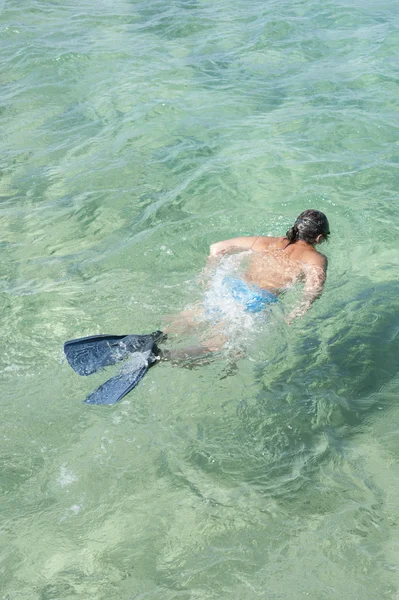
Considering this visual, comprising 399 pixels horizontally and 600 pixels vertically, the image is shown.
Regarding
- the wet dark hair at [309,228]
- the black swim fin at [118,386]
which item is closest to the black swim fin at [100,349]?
the black swim fin at [118,386]

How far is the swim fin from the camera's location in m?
4.70

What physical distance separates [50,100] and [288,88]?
3717 mm

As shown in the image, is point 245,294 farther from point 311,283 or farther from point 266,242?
point 266,242

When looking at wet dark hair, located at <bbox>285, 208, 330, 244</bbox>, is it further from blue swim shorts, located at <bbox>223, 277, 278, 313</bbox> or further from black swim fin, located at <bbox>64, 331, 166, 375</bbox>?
black swim fin, located at <bbox>64, 331, 166, 375</bbox>

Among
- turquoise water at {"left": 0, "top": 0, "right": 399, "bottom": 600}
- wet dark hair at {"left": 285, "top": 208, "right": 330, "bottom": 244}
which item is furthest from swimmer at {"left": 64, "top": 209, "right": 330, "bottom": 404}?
turquoise water at {"left": 0, "top": 0, "right": 399, "bottom": 600}

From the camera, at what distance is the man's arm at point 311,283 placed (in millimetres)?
5516

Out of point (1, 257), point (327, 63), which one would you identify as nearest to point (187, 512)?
point (1, 257)

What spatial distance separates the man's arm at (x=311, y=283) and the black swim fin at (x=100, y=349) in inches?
49.6

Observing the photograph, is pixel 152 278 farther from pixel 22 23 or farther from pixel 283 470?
pixel 22 23

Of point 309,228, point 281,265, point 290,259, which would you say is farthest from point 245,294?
point 309,228

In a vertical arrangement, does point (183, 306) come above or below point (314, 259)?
below

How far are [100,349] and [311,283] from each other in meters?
1.87

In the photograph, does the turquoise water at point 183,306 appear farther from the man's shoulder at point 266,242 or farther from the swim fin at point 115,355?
the man's shoulder at point 266,242

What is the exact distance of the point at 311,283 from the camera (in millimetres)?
5609
